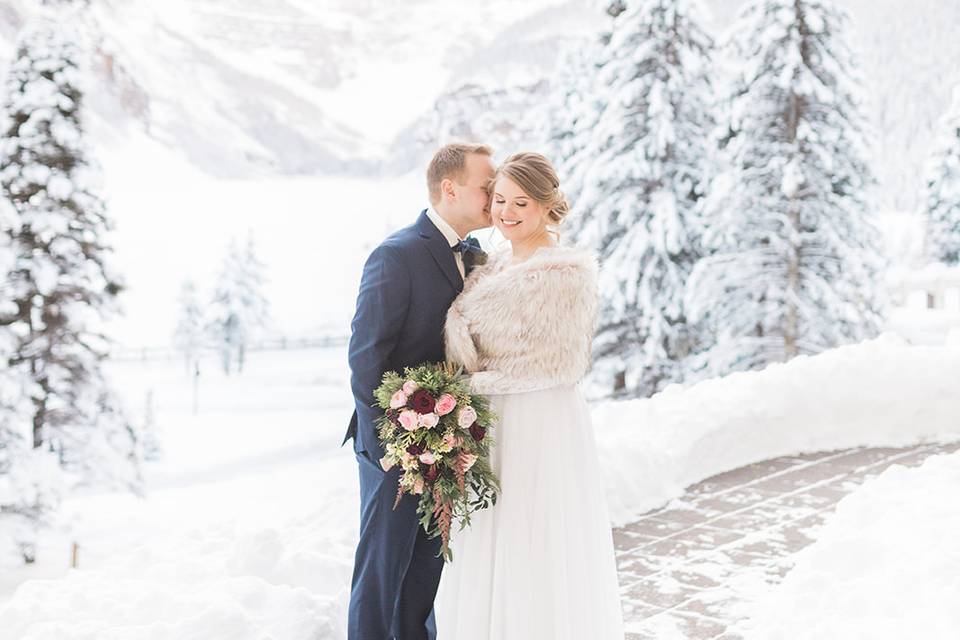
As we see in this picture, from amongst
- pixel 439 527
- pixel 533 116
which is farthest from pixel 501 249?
pixel 533 116

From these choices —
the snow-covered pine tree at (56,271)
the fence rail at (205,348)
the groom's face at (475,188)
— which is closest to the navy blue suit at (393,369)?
the groom's face at (475,188)

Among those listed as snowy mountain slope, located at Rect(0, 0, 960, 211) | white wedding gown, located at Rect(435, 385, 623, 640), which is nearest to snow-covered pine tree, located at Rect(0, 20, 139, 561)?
snowy mountain slope, located at Rect(0, 0, 960, 211)

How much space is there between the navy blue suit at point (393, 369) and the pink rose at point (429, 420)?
18cm

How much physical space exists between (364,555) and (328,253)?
20.3 meters

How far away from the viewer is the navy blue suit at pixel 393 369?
3025 mm

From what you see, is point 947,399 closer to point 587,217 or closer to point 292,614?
point 292,614

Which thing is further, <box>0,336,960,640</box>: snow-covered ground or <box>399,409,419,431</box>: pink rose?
<box>0,336,960,640</box>: snow-covered ground

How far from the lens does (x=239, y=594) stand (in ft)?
12.8

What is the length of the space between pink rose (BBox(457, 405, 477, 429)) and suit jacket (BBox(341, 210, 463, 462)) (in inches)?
9.7

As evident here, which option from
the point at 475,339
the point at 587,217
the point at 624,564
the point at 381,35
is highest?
the point at 381,35

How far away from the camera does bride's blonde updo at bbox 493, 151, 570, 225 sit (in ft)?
9.86

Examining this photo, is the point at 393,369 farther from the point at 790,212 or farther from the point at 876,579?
the point at 790,212

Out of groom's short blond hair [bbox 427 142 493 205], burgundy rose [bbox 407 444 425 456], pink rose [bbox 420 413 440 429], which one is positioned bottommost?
burgundy rose [bbox 407 444 425 456]

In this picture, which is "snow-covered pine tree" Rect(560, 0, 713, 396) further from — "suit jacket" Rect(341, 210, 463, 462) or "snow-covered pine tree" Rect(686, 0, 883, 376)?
"suit jacket" Rect(341, 210, 463, 462)
